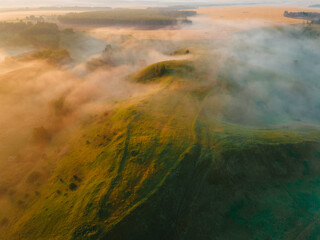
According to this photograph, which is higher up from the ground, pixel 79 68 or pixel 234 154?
pixel 79 68

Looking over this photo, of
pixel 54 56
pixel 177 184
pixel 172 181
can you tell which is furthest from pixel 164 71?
pixel 54 56

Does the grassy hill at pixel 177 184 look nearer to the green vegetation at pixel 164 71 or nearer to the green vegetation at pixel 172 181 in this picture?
the green vegetation at pixel 172 181

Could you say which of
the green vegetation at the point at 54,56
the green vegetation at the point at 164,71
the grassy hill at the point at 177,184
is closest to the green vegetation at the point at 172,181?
the grassy hill at the point at 177,184

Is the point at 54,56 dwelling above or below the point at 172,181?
above

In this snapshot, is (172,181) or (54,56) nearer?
(172,181)

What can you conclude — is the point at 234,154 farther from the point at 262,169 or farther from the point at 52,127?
the point at 52,127

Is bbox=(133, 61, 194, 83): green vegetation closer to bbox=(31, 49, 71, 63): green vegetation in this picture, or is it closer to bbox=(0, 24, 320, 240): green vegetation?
bbox=(0, 24, 320, 240): green vegetation

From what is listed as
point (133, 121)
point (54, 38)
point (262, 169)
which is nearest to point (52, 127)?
point (133, 121)

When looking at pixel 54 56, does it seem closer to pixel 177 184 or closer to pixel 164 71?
pixel 164 71
